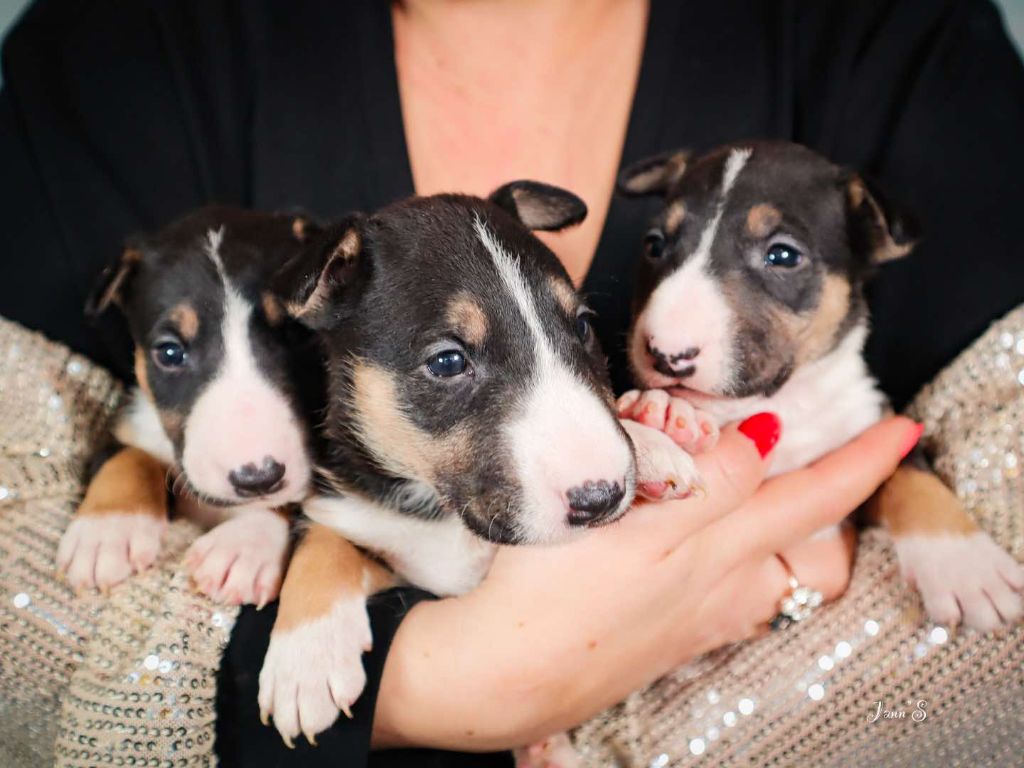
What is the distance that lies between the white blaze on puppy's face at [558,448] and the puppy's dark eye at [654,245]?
24.5 inches

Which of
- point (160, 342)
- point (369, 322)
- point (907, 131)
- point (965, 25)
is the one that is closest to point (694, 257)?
point (907, 131)

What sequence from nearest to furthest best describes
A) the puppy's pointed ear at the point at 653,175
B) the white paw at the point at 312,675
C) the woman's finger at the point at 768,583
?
the white paw at the point at 312,675 < the woman's finger at the point at 768,583 < the puppy's pointed ear at the point at 653,175

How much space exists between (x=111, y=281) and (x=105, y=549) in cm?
54

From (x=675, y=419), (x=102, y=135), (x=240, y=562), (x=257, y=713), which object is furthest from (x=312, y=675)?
(x=102, y=135)

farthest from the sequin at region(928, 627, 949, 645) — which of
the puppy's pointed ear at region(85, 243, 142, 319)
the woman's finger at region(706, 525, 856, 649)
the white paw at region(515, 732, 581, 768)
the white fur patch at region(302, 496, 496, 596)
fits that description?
the puppy's pointed ear at region(85, 243, 142, 319)

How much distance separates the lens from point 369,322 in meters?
1.56

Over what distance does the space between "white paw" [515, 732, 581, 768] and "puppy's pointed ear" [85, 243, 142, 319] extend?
1.22 meters

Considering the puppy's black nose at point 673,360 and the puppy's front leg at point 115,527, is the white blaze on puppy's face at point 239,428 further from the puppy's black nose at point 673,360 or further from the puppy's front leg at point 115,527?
the puppy's black nose at point 673,360

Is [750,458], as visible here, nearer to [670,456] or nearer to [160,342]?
[670,456]

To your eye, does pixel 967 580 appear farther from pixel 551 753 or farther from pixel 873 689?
pixel 551 753

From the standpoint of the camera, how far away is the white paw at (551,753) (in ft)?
5.76

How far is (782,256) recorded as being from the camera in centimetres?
184

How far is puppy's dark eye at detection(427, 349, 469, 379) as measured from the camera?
145 centimetres

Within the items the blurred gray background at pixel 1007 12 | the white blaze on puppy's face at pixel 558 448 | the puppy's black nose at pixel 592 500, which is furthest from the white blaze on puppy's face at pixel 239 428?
the blurred gray background at pixel 1007 12
